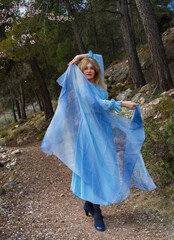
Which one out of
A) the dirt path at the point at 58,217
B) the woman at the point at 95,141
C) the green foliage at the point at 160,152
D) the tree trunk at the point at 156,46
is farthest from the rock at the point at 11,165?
the tree trunk at the point at 156,46

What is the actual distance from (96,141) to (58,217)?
1.33 metres

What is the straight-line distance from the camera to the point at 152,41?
5656 mm

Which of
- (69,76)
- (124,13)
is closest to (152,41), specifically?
(124,13)

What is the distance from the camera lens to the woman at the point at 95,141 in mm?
2432

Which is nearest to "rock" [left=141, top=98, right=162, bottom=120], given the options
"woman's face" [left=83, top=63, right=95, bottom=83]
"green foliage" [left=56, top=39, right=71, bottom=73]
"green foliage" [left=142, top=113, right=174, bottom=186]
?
"green foliage" [left=142, top=113, right=174, bottom=186]

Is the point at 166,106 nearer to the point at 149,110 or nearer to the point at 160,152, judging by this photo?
the point at 149,110

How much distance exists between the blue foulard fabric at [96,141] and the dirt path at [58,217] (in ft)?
1.31

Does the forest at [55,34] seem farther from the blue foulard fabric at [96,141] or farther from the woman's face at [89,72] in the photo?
the blue foulard fabric at [96,141]

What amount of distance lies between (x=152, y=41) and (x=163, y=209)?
4.32 meters

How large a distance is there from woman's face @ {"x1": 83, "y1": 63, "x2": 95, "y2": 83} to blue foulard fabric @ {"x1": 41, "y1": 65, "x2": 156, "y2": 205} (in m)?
0.14

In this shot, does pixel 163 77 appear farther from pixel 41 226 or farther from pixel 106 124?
pixel 41 226

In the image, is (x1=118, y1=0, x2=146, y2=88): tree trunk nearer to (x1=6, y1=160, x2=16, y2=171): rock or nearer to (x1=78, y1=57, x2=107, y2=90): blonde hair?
(x1=6, y1=160, x2=16, y2=171): rock

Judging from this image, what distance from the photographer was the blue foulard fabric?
2.43m

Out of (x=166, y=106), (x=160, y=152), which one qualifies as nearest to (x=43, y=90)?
(x=166, y=106)
